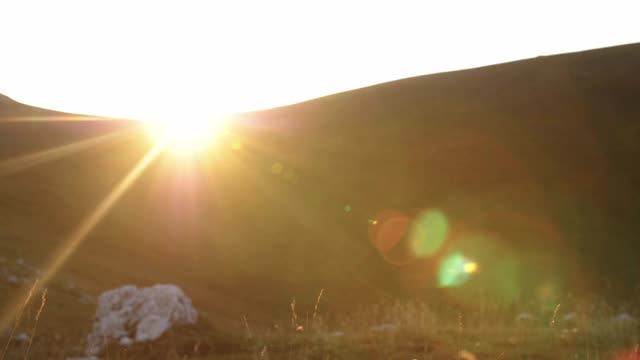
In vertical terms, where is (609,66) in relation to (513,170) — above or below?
above

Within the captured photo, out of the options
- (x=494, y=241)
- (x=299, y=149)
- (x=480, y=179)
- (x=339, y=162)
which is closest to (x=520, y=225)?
(x=494, y=241)

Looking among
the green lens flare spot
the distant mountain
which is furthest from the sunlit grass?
the distant mountain

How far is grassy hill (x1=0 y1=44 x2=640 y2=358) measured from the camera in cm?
1758

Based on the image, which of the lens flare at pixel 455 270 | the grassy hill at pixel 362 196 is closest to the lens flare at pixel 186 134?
the grassy hill at pixel 362 196

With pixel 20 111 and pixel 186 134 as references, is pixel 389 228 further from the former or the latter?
pixel 20 111

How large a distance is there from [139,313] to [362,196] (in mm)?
14395

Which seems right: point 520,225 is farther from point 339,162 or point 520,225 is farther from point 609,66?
point 609,66

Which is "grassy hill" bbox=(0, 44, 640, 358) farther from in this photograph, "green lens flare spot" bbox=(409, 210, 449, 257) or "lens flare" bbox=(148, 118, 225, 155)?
"lens flare" bbox=(148, 118, 225, 155)

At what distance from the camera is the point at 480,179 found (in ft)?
74.8

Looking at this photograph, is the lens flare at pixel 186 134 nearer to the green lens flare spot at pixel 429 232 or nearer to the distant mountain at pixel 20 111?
the green lens flare spot at pixel 429 232

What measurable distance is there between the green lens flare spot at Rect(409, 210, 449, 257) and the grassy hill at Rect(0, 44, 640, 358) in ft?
1.01

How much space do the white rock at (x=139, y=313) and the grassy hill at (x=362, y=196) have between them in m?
1.86

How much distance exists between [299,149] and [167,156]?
589cm

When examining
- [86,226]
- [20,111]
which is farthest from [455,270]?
[20,111]
